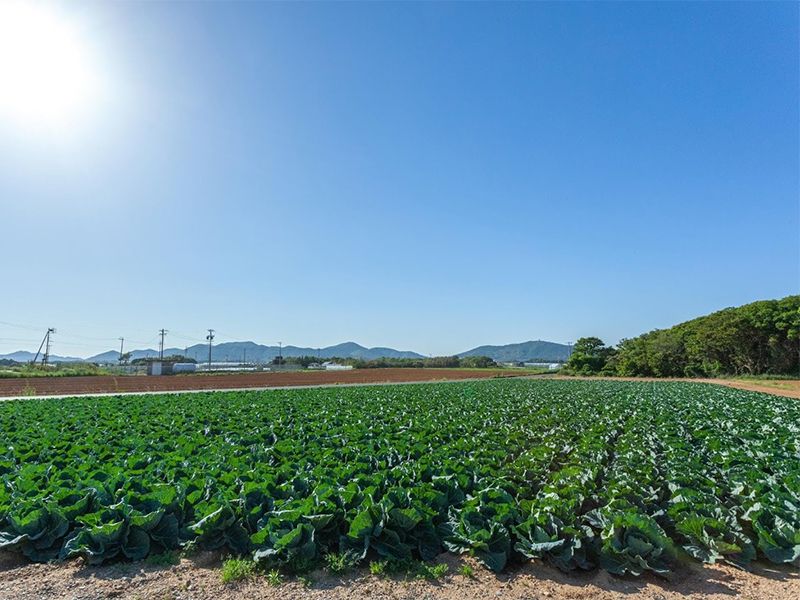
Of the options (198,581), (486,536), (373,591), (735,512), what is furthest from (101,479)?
(735,512)

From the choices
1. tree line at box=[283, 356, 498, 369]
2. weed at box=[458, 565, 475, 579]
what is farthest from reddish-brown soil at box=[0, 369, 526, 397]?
tree line at box=[283, 356, 498, 369]

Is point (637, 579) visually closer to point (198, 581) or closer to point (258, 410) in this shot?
point (198, 581)

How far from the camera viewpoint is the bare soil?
405 centimetres

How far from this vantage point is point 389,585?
421 centimetres

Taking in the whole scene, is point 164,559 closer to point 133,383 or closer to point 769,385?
point 133,383

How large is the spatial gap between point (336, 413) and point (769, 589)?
11.9m

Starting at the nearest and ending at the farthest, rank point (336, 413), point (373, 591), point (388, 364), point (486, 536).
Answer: point (373, 591)
point (486, 536)
point (336, 413)
point (388, 364)

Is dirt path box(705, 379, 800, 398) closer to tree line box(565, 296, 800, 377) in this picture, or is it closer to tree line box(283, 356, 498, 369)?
tree line box(565, 296, 800, 377)

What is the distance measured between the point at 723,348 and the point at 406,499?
57.0m

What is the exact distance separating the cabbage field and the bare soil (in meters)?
0.15

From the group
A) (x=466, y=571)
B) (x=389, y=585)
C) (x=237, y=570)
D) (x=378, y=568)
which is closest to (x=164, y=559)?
(x=237, y=570)

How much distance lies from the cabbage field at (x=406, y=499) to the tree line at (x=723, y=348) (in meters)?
45.5

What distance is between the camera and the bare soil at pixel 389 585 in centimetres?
405

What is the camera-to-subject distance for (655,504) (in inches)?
230
